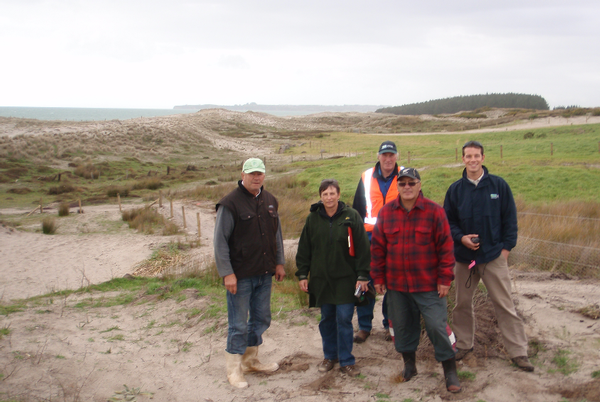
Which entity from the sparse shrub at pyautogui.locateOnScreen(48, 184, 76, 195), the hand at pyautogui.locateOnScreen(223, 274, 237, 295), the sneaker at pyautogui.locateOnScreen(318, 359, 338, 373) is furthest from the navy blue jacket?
the sparse shrub at pyautogui.locateOnScreen(48, 184, 76, 195)

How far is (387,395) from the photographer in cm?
365

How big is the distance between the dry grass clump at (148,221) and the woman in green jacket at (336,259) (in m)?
10.3

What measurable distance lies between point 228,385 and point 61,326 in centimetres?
297

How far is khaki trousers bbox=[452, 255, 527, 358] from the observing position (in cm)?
380

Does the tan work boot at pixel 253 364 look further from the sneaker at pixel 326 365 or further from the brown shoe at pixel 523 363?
the brown shoe at pixel 523 363

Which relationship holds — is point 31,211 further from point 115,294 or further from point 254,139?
point 254,139

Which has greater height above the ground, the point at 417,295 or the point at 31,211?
the point at 417,295

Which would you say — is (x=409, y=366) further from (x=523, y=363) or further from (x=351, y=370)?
(x=523, y=363)

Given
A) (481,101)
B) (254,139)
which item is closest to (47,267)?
(254,139)

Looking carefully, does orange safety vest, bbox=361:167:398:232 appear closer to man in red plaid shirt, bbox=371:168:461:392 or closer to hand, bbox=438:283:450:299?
man in red plaid shirt, bbox=371:168:461:392

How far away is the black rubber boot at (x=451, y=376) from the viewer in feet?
11.6

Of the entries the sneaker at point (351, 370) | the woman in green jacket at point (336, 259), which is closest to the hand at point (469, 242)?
the woman in green jacket at point (336, 259)

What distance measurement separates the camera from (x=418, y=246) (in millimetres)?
3508

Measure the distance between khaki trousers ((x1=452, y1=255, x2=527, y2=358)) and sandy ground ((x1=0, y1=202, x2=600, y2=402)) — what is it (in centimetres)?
25
